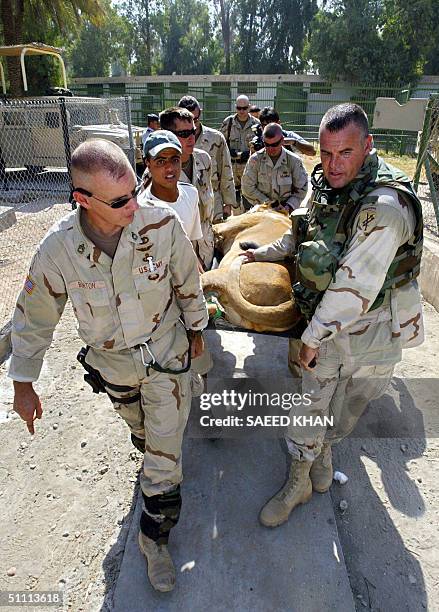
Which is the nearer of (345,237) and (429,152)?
(345,237)

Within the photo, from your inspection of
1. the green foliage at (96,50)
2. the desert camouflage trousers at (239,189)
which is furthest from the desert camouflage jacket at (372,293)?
the green foliage at (96,50)

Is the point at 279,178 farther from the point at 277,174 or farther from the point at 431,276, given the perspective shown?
the point at 431,276

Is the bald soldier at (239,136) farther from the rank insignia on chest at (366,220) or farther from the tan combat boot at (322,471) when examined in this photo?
the rank insignia on chest at (366,220)

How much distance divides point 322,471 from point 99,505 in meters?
1.17

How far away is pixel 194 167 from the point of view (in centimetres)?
351

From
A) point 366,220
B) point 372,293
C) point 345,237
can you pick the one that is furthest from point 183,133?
point 372,293

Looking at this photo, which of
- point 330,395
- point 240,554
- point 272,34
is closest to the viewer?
point 240,554

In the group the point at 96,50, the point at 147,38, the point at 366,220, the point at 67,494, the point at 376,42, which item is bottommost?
the point at 67,494

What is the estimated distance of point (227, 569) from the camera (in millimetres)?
2074

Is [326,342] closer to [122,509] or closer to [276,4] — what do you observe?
[122,509]

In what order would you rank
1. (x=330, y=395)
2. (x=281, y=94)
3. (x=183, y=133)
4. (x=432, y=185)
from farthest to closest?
(x=281, y=94) → (x=432, y=185) → (x=183, y=133) → (x=330, y=395)

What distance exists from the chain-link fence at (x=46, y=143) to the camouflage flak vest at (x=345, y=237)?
6408 mm

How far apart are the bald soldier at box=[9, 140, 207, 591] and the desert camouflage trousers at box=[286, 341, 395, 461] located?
0.58m

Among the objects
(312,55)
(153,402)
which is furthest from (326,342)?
(312,55)
